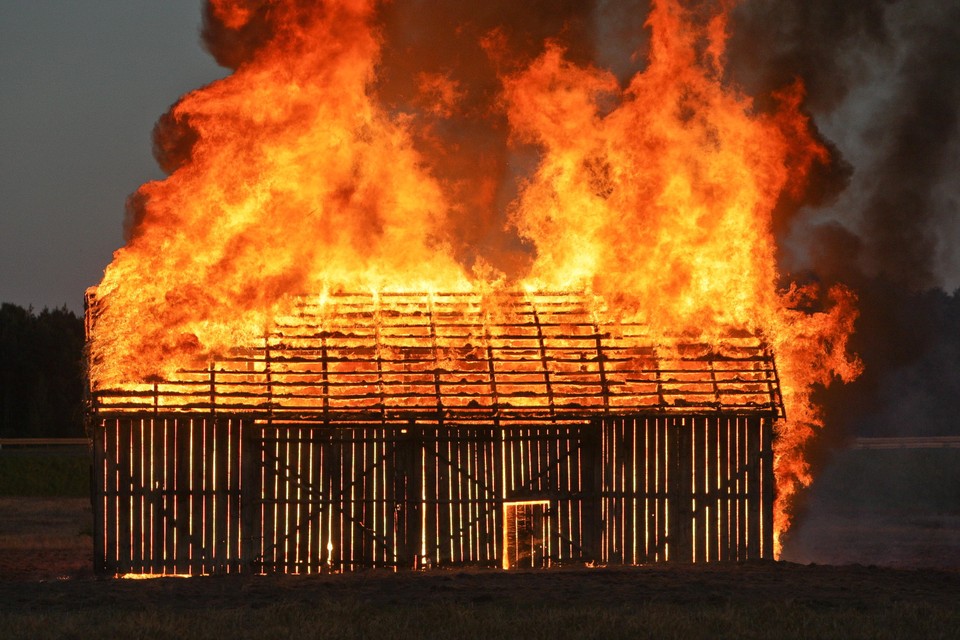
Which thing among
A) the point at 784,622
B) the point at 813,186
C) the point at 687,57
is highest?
the point at 687,57

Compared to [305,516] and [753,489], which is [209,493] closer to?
[305,516]

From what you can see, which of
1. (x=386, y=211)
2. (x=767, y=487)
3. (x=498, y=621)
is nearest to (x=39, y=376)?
(x=386, y=211)

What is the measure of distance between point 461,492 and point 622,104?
8.64 m

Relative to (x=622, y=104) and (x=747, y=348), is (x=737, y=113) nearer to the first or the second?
(x=622, y=104)

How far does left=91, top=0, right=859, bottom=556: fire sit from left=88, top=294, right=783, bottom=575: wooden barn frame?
3.97 ft

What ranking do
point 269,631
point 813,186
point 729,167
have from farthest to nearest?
1. point 813,186
2. point 729,167
3. point 269,631

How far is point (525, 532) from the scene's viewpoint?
2814 cm

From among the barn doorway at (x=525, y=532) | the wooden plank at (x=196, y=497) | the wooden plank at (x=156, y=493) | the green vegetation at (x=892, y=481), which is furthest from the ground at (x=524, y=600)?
the green vegetation at (x=892, y=481)

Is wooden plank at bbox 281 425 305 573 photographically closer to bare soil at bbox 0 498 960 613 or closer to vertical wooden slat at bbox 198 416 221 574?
vertical wooden slat at bbox 198 416 221 574

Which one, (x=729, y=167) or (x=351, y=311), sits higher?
(x=729, y=167)

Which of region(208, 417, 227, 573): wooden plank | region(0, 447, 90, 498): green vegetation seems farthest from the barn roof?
region(0, 447, 90, 498): green vegetation

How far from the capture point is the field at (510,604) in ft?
64.9

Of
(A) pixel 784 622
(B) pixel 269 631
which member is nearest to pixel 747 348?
(A) pixel 784 622

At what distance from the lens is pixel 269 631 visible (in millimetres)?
19625
